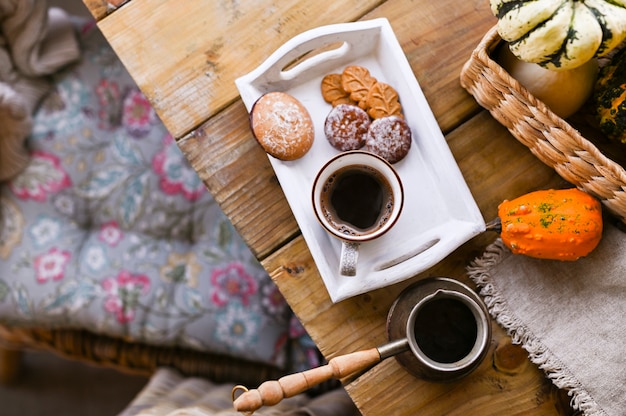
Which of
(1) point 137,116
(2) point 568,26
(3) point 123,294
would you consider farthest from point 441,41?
(3) point 123,294

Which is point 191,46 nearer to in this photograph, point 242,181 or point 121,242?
point 242,181

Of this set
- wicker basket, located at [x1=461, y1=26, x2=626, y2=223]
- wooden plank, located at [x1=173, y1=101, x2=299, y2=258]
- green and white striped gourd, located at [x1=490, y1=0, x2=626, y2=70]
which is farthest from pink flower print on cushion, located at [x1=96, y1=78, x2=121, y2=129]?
green and white striped gourd, located at [x1=490, y1=0, x2=626, y2=70]

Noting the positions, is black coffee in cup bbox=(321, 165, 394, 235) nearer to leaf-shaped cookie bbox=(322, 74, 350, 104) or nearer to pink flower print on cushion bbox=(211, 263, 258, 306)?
leaf-shaped cookie bbox=(322, 74, 350, 104)

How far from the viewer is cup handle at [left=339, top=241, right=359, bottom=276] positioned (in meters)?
0.81

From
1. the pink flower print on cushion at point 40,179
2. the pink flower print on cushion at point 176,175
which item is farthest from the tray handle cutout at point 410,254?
the pink flower print on cushion at point 40,179

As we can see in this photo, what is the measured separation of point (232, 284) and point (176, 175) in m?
0.24

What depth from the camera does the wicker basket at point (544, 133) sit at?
75 cm

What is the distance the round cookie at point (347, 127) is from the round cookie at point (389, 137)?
12mm

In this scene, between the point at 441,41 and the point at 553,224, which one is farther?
the point at 441,41

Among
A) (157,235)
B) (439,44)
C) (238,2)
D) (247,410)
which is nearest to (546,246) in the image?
(439,44)

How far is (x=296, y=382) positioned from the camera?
0.74 m

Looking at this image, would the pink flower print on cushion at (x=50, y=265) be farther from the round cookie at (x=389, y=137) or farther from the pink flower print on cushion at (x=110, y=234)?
the round cookie at (x=389, y=137)

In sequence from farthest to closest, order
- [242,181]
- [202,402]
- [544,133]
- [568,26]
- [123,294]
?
[123,294] < [202,402] < [242,181] < [544,133] < [568,26]

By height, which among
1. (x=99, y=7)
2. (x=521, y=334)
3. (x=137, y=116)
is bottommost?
(x=521, y=334)
